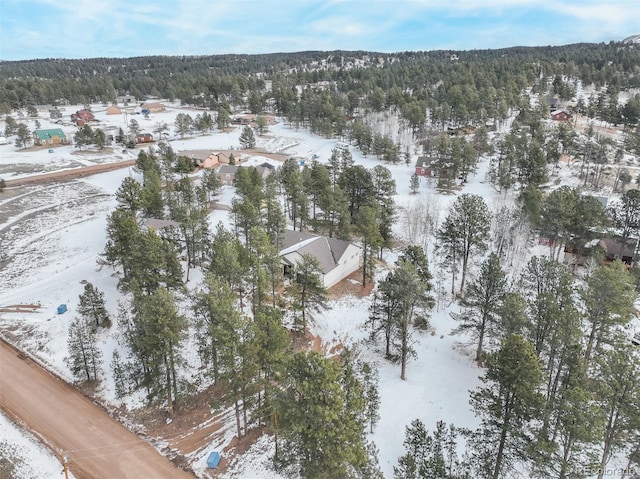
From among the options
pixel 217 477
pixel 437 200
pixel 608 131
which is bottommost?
pixel 217 477

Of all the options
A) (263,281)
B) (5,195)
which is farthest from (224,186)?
→ (263,281)

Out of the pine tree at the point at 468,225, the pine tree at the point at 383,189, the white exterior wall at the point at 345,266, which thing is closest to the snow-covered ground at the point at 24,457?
the white exterior wall at the point at 345,266

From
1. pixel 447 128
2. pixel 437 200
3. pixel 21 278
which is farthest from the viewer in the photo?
pixel 447 128

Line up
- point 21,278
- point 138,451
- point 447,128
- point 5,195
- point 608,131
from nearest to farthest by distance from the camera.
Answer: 1. point 138,451
2. point 21,278
3. point 5,195
4. point 608,131
5. point 447,128

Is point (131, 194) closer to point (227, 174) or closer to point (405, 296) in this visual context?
point (227, 174)

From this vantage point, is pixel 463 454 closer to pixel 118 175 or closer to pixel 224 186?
pixel 224 186

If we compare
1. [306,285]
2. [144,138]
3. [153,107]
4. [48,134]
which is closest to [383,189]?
[306,285]
